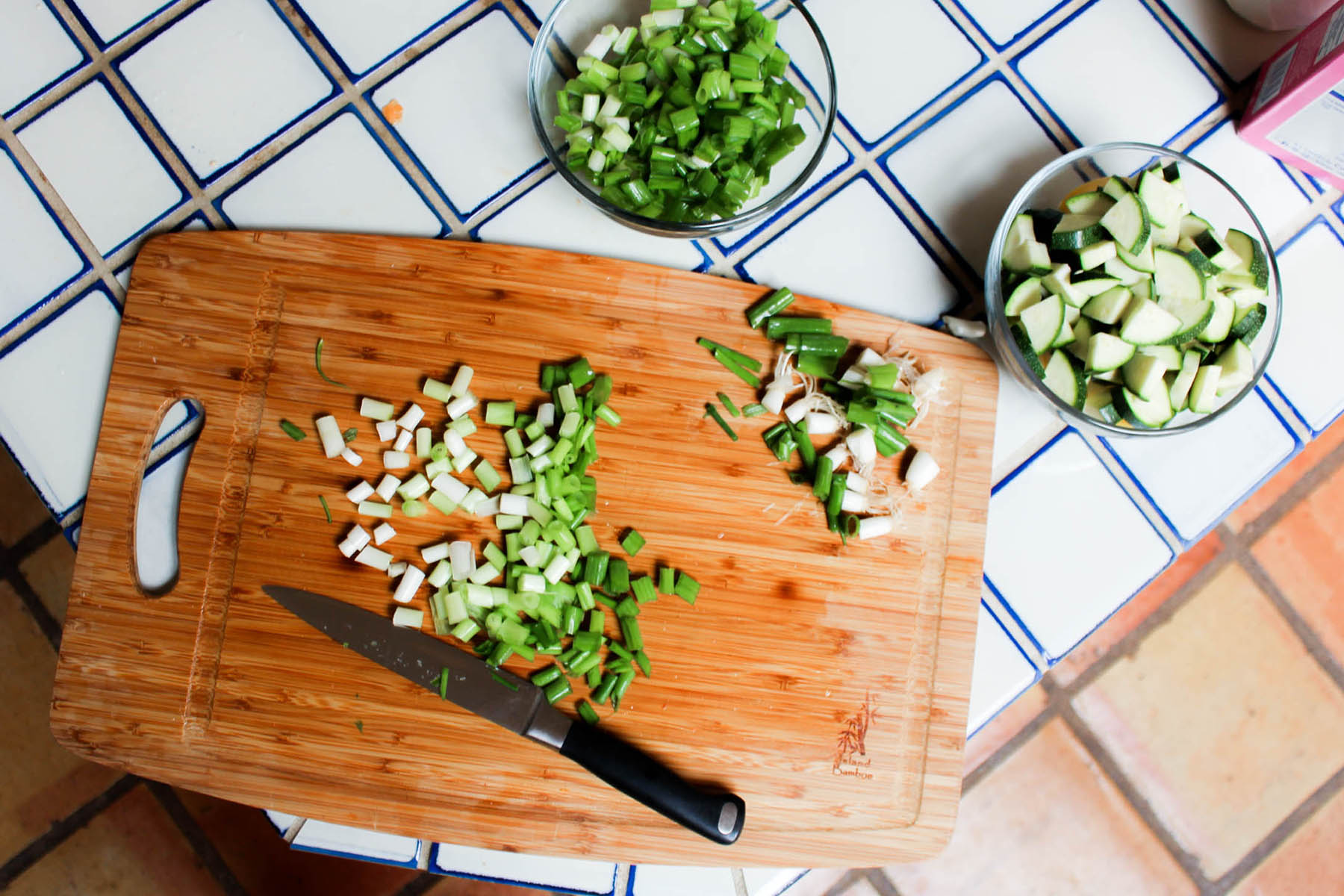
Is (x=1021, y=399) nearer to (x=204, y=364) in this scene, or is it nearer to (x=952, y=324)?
(x=952, y=324)

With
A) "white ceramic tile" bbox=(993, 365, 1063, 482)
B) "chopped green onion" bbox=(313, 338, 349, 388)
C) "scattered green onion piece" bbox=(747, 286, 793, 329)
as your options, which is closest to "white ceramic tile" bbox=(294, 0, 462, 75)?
"chopped green onion" bbox=(313, 338, 349, 388)

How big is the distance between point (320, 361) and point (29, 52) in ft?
2.27

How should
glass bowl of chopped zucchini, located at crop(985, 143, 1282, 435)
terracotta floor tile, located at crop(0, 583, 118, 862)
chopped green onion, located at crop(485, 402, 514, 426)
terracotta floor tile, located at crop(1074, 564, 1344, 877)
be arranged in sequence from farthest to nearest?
terracotta floor tile, located at crop(0, 583, 118, 862), terracotta floor tile, located at crop(1074, 564, 1344, 877), chopped green onion, located at crop(485, 402, 514, 426), glass bowl of chopped zucchini, located at crop(985, 143, 1282, 435)

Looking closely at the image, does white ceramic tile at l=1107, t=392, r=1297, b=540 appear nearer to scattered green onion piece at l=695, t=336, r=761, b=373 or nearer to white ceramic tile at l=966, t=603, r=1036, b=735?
white ceramic tile at l=966, t=603, r=1036, b=735

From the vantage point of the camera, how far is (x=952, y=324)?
48.2 inches

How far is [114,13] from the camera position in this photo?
1.27m

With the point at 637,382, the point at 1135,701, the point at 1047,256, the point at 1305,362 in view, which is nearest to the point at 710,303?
the point at 637,382

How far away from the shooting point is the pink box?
1104mm

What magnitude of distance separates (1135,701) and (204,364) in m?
1.79

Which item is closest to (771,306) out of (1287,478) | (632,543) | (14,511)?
(632,543)

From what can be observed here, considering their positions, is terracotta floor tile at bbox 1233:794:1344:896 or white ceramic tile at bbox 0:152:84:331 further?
terracotta floor tile at bbox 1233:794:1344:896

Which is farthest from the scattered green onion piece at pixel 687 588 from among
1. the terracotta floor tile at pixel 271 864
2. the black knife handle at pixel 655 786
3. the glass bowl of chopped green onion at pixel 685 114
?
the terracotta floor tile at pixel 271 864

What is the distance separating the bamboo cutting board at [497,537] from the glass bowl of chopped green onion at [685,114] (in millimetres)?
113

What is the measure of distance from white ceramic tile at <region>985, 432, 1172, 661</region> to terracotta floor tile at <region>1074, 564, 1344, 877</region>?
0.41 m
